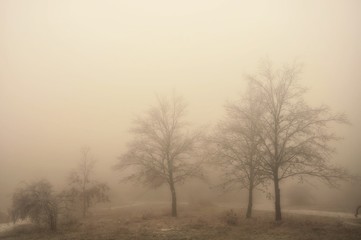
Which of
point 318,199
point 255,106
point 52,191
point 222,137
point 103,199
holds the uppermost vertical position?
point 255,106

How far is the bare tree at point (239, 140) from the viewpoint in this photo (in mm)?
23469

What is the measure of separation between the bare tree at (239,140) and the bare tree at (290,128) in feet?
2.78

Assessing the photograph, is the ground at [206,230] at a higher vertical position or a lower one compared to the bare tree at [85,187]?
lower

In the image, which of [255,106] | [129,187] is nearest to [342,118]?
[255,106]

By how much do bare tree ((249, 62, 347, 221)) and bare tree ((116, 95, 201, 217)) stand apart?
7.86 metres

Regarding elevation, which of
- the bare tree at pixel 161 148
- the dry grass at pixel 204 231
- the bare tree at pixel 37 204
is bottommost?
the dry grass at pixel 204 231

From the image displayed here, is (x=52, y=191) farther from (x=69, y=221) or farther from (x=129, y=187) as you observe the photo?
(x=129, y=187)

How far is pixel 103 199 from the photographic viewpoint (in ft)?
120

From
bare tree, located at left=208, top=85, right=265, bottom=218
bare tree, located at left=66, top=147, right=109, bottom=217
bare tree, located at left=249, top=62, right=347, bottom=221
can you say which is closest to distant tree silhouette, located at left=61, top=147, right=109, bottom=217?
bare tree, located at left=66, top=147, right=109, bottom=217

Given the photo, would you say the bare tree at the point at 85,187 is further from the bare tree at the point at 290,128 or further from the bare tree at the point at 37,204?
the bare tree at the point at 290,128

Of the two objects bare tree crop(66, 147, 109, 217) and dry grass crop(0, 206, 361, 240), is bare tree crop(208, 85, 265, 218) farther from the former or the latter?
bare tree crop(66, 147, 109, 217)

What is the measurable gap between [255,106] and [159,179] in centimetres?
1170

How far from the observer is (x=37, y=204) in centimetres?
2370

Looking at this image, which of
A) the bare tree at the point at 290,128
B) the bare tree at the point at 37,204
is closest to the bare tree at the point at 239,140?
the bare tree at the point at 290,128
